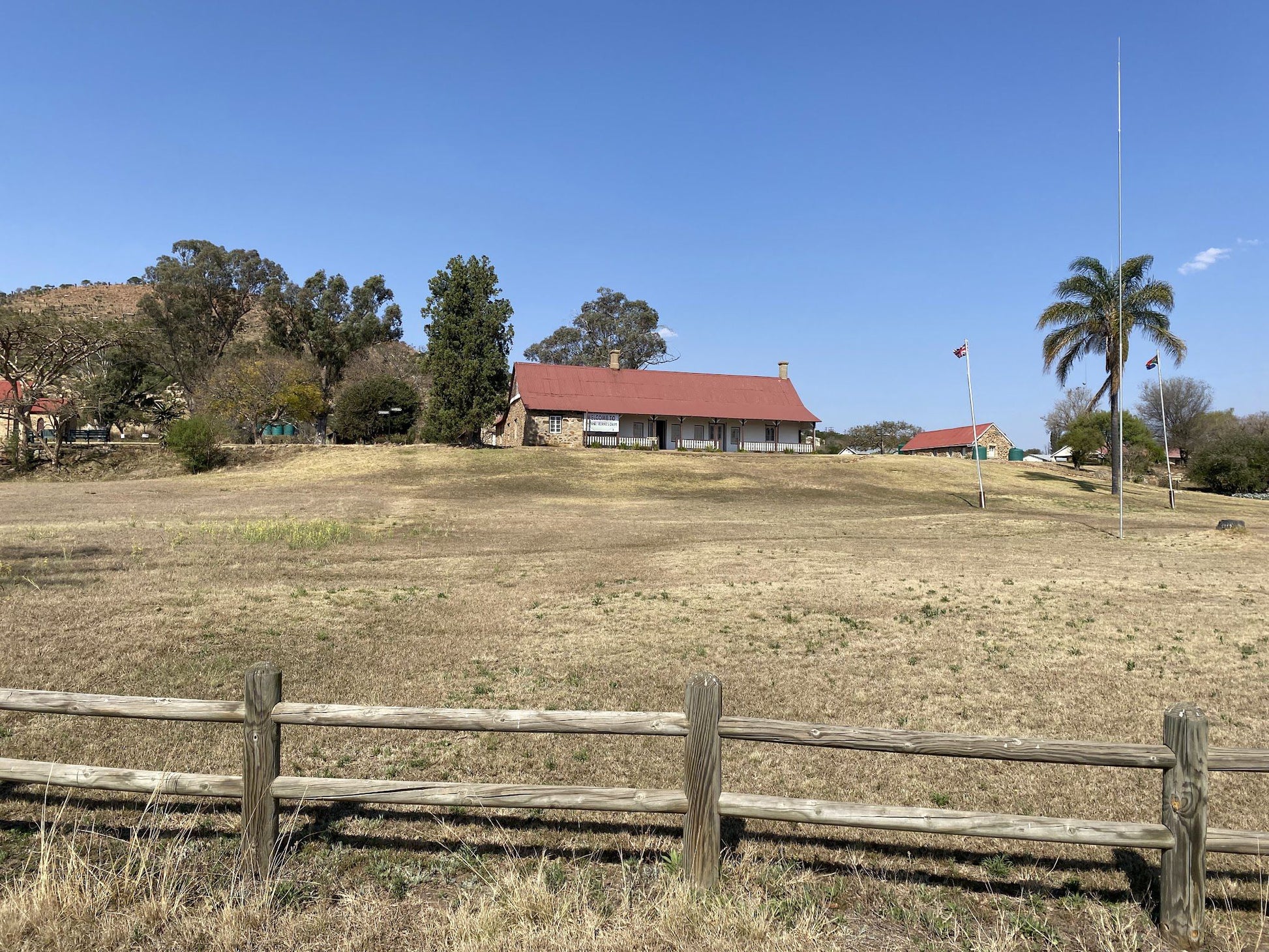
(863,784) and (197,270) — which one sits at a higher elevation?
(197,270)

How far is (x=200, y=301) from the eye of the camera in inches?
3019

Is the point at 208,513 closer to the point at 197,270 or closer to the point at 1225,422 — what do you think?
the point at 197,270

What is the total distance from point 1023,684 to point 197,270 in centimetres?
8805

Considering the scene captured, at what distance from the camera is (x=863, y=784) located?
6.56 m

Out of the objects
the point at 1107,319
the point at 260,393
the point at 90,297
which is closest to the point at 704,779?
the point at 1107,319

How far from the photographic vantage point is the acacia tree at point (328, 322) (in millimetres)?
73562

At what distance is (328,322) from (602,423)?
31482 millimetres

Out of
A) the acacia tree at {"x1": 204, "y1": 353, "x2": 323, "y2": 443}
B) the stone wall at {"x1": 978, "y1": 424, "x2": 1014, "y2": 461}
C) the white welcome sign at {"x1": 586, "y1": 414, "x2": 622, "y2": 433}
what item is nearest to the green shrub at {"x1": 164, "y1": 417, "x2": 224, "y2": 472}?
the acacia tree at {"x1": 204, "y1": 353, "x2": 323, "y2": 443}

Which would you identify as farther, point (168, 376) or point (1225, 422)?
point (1225, 422)

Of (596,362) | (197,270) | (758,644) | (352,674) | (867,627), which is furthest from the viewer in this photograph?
(596,362)

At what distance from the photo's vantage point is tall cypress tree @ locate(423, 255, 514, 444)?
54.1 meters

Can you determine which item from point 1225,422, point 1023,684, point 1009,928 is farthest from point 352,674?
point 1225,422

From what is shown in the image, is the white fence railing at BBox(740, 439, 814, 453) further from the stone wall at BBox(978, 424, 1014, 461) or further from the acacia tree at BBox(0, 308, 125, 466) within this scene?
the acacia tree at BBox(0, 308, 125, 466)

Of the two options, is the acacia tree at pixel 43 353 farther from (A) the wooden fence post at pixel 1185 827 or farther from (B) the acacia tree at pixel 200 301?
(A) the wooden fence post at pixel 1185 827
